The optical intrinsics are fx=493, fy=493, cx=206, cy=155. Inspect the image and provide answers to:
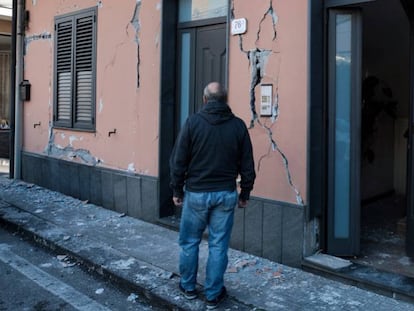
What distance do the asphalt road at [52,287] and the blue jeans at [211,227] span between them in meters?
0.60

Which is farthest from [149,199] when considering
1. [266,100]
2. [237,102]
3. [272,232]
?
[266,100]

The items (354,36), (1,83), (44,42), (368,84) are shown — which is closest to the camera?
(354,36)

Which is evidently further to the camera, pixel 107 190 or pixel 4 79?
pixel 4 79

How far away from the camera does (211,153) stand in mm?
3867

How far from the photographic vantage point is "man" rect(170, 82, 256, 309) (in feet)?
12.7

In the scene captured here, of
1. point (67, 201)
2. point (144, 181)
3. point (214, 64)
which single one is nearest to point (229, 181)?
point (214, 64)

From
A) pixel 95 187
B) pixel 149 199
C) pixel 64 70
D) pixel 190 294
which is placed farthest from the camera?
pixel 64 70

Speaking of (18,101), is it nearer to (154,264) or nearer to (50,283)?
(50,283)

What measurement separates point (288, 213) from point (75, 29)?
5.03m

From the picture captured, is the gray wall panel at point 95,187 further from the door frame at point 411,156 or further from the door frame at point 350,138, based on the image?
the door frame at point 411,156

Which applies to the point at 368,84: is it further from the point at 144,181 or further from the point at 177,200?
the point at 177,200

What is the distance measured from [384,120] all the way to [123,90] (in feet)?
13.9

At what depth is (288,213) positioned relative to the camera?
4848 mm

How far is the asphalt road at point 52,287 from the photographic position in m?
4.20
